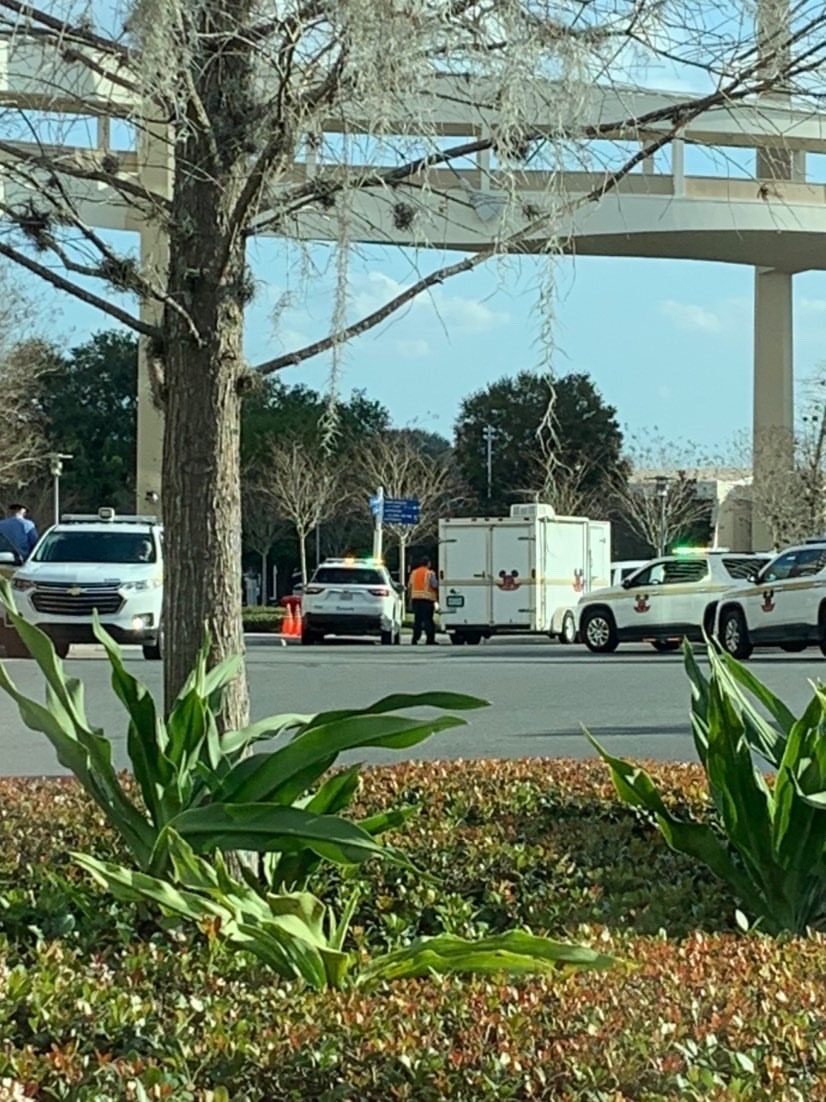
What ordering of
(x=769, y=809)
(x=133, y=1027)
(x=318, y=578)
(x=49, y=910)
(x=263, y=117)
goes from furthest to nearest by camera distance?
(x=318, y=578) < (x=263, y=117) < (x=769, y=809) < (x=49, y=910) < (x=133, y=1027)

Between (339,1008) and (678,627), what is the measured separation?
23981 mm

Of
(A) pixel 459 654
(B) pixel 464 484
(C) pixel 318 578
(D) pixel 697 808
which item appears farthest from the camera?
(B) pixel 464 484

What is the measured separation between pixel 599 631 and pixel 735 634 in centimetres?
322

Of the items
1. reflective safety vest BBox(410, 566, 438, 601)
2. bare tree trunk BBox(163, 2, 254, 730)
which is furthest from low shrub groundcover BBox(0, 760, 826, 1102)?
reflective safety vest BBox(410, 566, 438, 601)

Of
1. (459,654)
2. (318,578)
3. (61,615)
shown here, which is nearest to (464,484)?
(318,578)

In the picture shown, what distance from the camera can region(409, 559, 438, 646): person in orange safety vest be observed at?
29906mm

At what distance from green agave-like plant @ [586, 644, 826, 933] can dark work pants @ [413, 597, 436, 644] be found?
25.1m

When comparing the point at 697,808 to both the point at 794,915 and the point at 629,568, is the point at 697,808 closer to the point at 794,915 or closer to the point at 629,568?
the point at 794,915

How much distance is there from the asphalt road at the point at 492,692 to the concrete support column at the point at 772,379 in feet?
75.1

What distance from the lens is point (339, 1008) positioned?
3.18 meters

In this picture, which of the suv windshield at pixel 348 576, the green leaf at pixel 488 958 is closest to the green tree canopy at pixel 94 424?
the suv windshield at pixel 348 576

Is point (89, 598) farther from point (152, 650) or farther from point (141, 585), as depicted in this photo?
point (152, 650)

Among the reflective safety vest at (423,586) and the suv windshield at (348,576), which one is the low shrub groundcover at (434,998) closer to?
the reflective safety vest at (423,586)

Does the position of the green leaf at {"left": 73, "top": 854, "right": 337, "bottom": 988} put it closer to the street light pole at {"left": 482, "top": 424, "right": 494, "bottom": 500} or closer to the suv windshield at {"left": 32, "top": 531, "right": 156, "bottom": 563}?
the suv windshield at {"left": 32, "top": 531, "right": 156, "bottom": 563}
